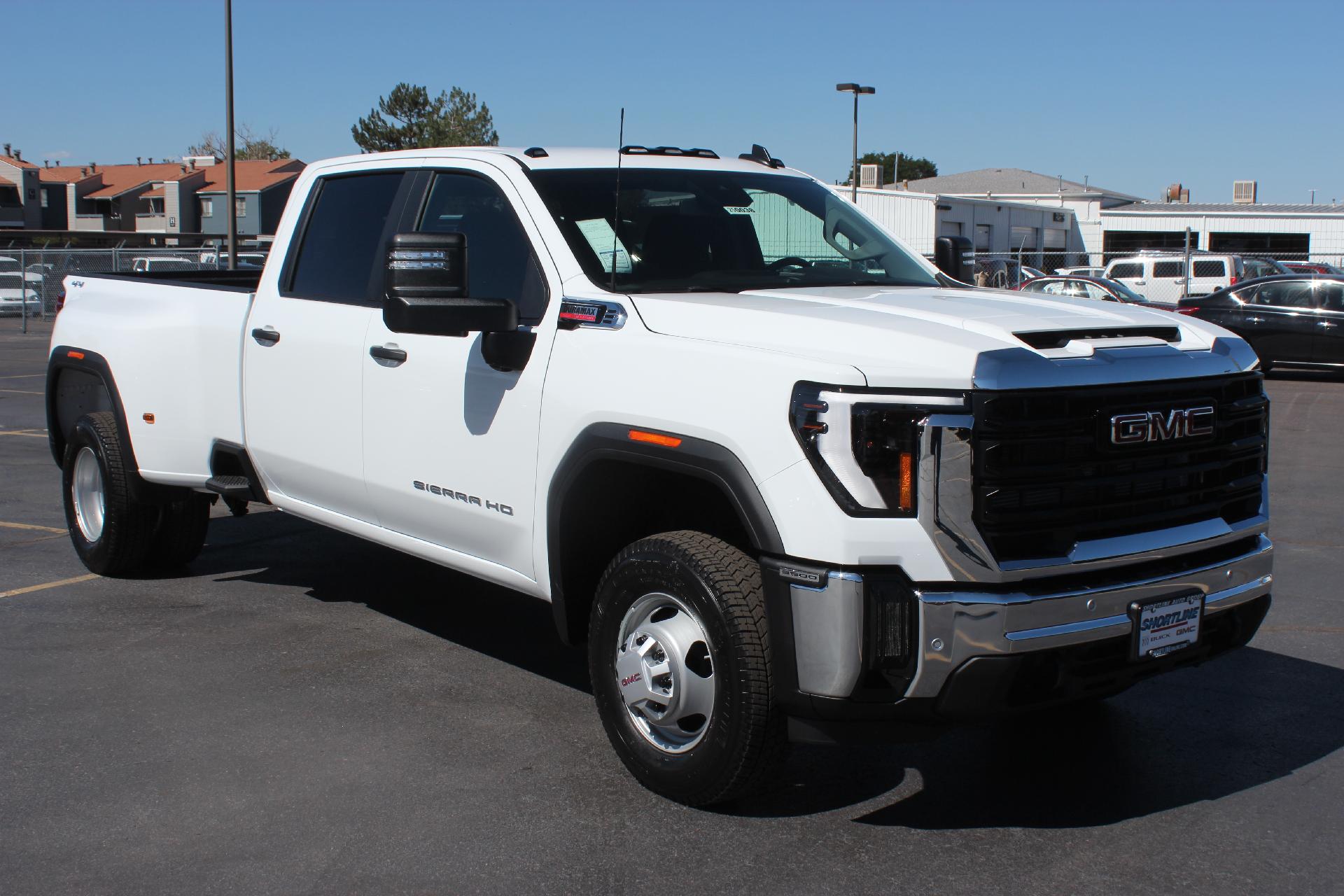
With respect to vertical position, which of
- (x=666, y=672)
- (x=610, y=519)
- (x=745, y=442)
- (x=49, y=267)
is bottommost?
(x=666, y=672)

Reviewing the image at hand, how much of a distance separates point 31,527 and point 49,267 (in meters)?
28.6

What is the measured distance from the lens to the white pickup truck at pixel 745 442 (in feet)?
11.7

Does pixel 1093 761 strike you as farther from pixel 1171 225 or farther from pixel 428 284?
pixel 1171 225

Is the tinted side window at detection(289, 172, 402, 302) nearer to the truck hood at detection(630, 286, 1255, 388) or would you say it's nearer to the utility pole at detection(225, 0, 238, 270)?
the truck hood at detection(630, 286, 1255, 388)

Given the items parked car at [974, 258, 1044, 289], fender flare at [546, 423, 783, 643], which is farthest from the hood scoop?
parked car at [974, 258, 1044, 289]

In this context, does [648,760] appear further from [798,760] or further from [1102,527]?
[1102,527]

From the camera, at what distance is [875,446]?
3562 millimetres

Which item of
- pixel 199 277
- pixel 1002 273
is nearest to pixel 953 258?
pixel 199 277

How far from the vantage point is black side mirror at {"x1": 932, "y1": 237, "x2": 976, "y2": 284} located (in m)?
6.03

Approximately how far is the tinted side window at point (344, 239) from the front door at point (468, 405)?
0.24 metres

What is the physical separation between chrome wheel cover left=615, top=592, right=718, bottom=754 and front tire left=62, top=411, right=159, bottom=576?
3582 millimetres

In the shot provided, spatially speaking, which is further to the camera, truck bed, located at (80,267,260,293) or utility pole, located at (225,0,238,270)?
utility pole, located at (225,0,238,270)

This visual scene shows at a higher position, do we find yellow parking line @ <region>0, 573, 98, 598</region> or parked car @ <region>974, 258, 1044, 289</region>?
parked car @ <region>974, 258, 1044, 289</region>

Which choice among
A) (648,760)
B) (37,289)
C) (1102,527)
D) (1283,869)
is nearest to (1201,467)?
(1102,527)
